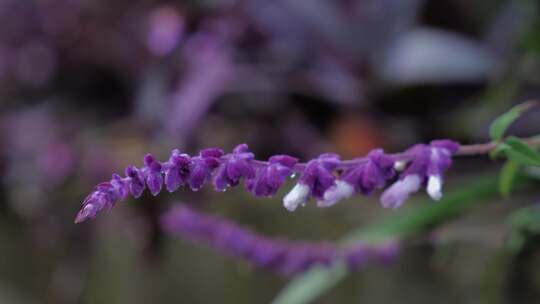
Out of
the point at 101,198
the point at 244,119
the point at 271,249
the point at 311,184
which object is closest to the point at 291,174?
the point at 311,184

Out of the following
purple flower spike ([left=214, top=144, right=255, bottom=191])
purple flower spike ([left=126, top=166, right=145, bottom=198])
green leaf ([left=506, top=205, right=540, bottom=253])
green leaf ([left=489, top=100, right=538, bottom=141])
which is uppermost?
green leaf ([left=506, top=205, right=540, bottom=253])

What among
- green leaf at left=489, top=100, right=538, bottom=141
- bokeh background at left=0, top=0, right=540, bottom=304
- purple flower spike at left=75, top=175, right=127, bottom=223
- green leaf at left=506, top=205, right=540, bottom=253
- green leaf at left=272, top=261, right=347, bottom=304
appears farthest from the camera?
bokeh background at left=0, top=0, right=540, bottom=304

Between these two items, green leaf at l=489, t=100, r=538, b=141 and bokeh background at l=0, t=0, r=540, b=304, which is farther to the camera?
bokeh background at l=0, t=0, r=540, b=304

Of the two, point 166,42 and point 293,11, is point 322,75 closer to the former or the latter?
point 293,11

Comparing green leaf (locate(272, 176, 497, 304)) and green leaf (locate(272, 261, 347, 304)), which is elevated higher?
green leaf (locate(272, 176, 497, 304))

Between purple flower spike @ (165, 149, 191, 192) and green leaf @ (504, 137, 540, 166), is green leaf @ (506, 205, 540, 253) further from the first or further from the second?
purple flower spike @ (165, 149, 191, 192)

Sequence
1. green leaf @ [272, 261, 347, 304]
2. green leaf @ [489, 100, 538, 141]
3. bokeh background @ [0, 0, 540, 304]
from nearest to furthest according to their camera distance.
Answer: green leaf @ [489, 100, 538, 141], green leaf @ [272, 261, 347, 304], bokeh background @ [0, 0, 540, 304]

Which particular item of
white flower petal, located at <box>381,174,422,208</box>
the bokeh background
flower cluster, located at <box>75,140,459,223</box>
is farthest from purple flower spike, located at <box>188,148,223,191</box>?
the bokeh background

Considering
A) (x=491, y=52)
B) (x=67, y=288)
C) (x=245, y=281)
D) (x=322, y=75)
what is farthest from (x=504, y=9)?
(x=67, y=288)
